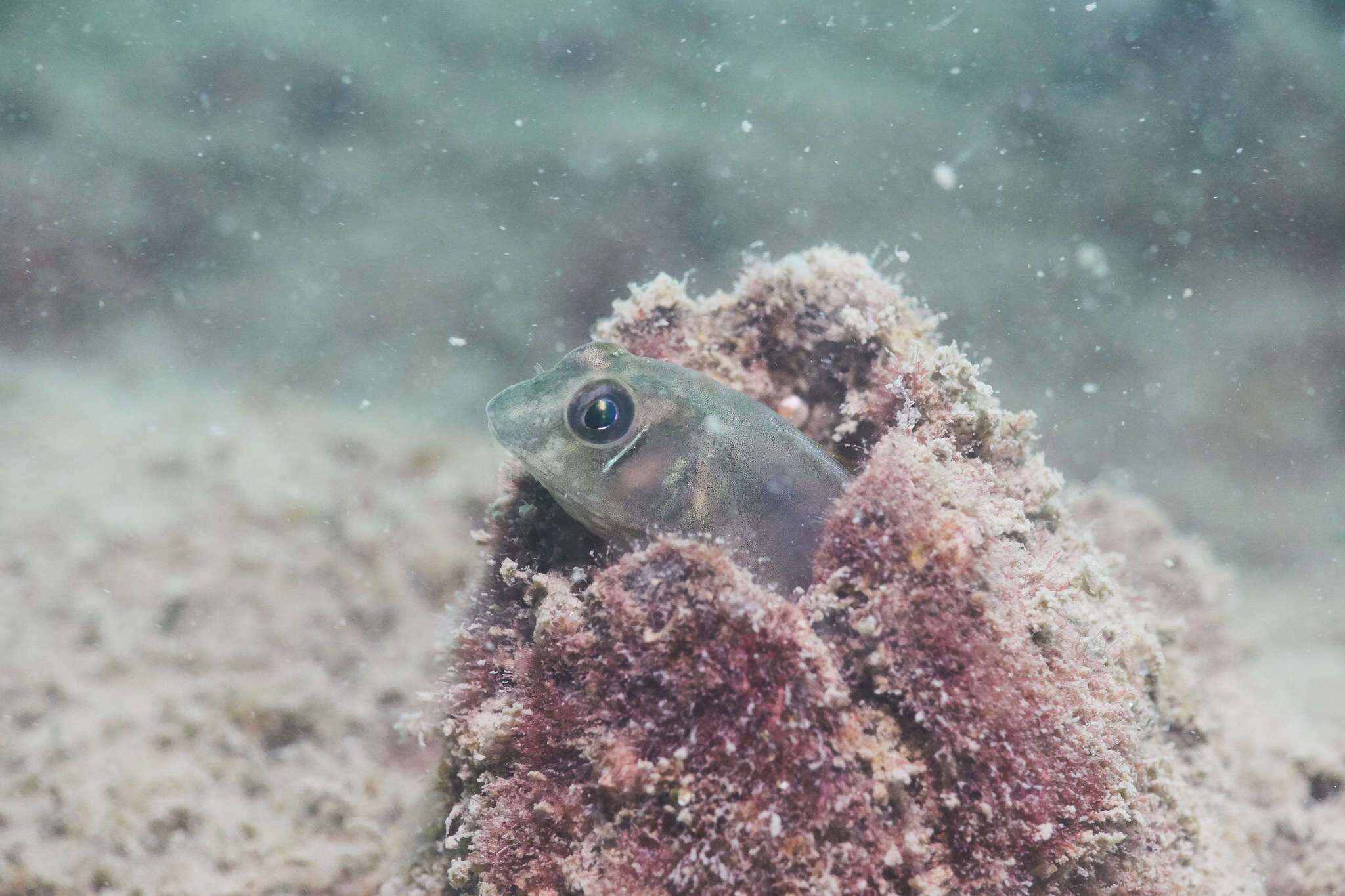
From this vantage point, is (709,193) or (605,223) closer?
(605,223)

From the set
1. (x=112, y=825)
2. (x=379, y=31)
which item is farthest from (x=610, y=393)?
(x=379, y=31)

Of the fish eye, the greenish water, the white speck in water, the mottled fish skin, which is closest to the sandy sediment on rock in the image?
the greenish water

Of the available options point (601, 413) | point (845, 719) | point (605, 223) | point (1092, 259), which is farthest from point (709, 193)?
point (845, 719)

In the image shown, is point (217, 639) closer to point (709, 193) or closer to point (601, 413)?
point (601, 413)

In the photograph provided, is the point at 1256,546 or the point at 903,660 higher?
the point at 1256,546

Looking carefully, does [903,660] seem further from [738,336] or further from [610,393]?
[738,336]

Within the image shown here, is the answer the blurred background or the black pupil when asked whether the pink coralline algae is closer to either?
the black pupil
